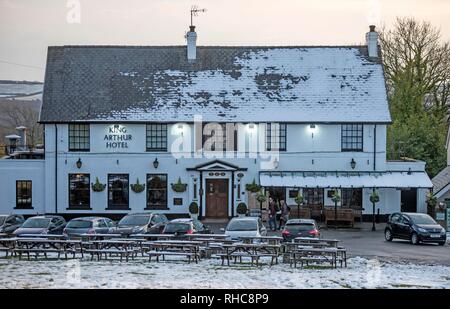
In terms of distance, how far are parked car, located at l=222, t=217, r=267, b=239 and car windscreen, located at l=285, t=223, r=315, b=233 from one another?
3.03ft

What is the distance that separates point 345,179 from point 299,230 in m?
10.5

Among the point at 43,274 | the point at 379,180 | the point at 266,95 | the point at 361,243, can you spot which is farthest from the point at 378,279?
the point at 266,95

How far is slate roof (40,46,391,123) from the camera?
3372cm

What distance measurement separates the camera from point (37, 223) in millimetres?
24703

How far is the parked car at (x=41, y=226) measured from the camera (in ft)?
77.8

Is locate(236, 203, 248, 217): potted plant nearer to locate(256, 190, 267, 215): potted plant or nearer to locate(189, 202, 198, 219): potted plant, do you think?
locate(256, 190, 267, 215): potted plant

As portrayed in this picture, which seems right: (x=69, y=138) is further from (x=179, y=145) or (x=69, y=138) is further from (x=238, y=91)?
(x=238, y=91)

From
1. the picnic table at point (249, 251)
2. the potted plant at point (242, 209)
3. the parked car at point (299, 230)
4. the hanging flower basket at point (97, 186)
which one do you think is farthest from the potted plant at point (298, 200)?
the picnic table at point (249, 251)

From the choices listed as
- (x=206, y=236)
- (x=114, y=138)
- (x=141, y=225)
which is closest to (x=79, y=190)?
(x=114, y=138)

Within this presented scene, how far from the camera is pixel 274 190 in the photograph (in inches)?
1323

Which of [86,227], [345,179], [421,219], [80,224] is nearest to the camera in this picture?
[86,227]

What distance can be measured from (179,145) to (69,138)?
5047 mm

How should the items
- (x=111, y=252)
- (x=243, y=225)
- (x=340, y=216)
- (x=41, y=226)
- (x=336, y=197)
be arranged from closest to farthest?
1. (x=111, y=252)
2. (x=243, y=225)
3. (x=41, y=226)
4. (x=340, y=216)
5. (x=336, y=197)

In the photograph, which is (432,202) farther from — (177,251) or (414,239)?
(177,251)
